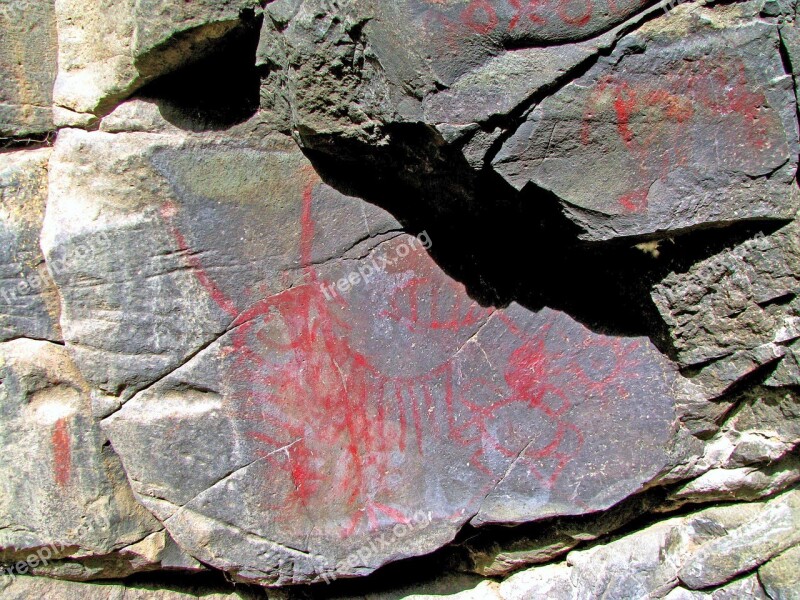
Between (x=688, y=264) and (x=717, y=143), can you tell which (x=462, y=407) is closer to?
(x=688, y=264)

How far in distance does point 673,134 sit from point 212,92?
4.55 ft

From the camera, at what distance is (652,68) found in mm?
1738

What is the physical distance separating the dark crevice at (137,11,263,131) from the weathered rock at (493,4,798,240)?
0.84m

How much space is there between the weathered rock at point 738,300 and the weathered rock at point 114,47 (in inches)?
61.0

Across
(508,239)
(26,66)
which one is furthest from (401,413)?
(26,66)

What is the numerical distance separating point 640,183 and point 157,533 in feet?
6.82

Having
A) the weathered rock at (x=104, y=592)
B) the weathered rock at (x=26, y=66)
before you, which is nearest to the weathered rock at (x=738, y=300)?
the weathered rock at (x=104, y=592)

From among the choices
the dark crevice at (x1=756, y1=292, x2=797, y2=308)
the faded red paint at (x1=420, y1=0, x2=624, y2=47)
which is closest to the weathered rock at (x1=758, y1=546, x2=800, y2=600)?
the dark crevice at (x1=756, y1=292, x2=797, y2=308)

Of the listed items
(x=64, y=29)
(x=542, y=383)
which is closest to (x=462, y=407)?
(x=542, y=383)

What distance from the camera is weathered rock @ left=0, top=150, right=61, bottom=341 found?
212 cm

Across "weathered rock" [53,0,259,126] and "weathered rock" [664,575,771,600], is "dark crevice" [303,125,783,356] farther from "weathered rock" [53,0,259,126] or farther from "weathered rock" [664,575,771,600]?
"weathered rock" [664,575,771,600]

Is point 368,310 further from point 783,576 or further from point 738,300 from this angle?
point 783,576

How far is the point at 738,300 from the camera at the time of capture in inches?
78.0

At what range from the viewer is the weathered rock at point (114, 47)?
73.1 inches
